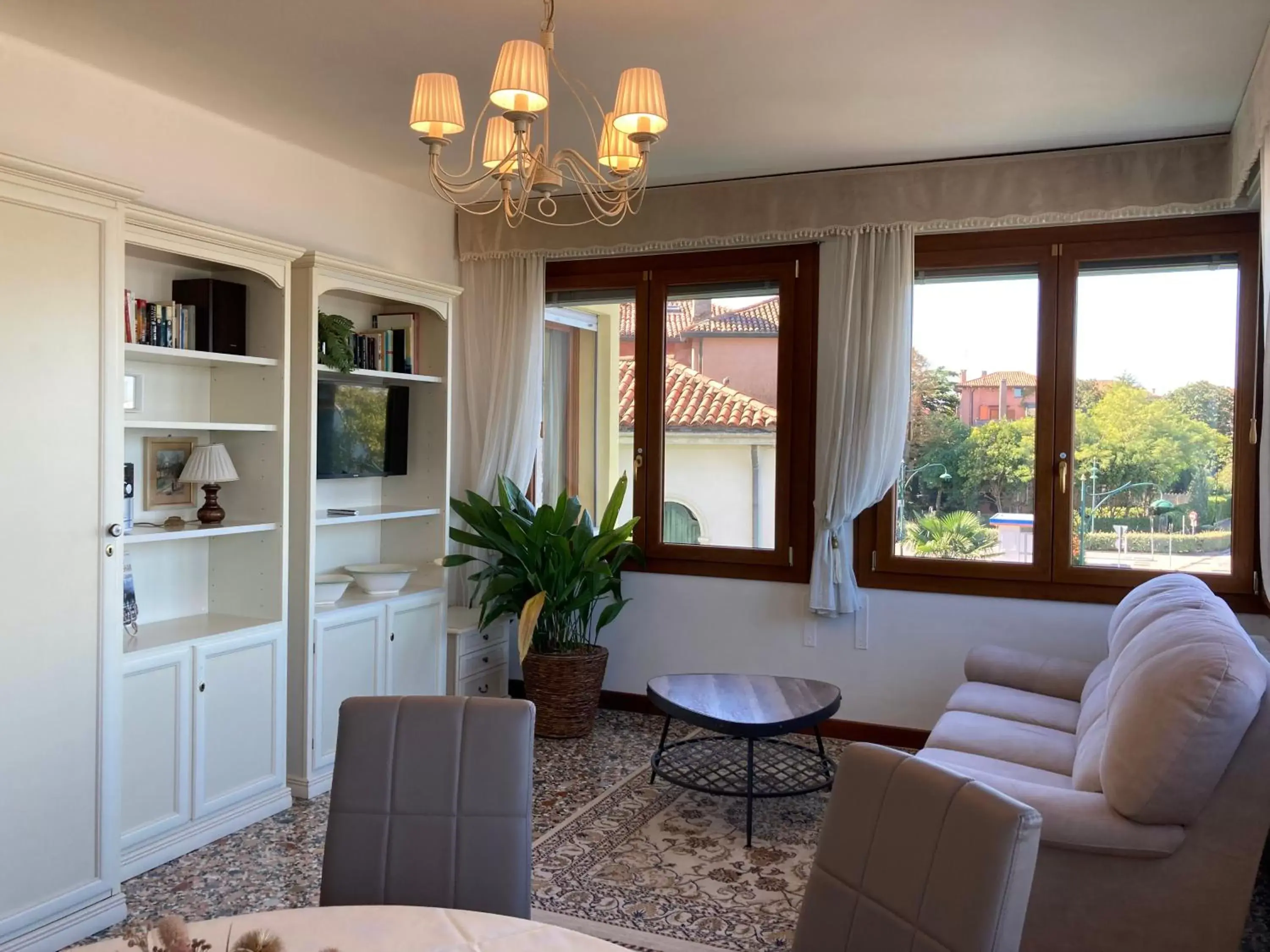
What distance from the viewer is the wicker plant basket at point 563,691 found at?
457cm

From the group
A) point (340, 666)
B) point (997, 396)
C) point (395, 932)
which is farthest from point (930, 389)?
point (395, 932)

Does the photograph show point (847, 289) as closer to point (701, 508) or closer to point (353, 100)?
point (701, 508)

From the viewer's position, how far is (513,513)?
15.6ft

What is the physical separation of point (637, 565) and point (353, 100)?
2.58 meters

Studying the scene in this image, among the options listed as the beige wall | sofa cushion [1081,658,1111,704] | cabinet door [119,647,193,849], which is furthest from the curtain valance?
cabinet door [119,647,193,849]

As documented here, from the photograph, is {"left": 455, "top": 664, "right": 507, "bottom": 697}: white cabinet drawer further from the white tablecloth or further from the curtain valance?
the white tablecloth

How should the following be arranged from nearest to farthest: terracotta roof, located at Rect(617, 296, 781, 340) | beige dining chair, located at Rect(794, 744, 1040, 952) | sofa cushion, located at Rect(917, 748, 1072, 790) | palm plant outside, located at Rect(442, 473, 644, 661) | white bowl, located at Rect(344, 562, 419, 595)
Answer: beige dining chair, located at Rect(794, 744, 1040, 952) → sofa cushion, located at Rect(917, 748, 1072, 790) → white bowl, located at Rect(344, 562, 419, 595) → palm plant outside, located at Rect(442, 473, 644, 661) → terracotta roof, located at Rect(617, 296, 781, 340)

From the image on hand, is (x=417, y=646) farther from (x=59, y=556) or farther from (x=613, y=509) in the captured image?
(x=59, y=556)

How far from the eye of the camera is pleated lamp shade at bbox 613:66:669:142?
230 cm

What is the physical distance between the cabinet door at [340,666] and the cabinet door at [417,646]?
0.25 ft

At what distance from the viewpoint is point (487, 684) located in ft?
16.3

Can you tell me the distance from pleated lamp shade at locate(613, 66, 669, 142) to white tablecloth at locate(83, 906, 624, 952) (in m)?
1.72

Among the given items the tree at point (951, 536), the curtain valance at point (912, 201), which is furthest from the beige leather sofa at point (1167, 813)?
the curtain valance at point (912, 201)

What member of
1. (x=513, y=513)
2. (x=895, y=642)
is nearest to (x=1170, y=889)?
(x=895, y=642)
